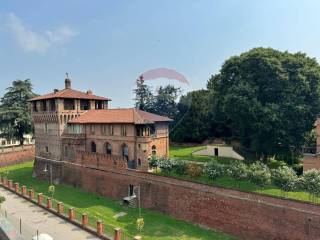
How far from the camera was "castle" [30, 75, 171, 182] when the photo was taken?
32875 mm

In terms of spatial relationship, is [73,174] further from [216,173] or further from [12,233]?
[216,173]

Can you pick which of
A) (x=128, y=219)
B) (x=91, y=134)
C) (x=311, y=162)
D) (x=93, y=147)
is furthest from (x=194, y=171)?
(x=91, y=134)

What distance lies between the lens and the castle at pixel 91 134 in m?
32.9

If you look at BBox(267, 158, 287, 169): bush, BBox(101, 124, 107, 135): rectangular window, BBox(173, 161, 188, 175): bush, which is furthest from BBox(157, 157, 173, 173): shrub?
BBox(267, 158, 287, 169): bush

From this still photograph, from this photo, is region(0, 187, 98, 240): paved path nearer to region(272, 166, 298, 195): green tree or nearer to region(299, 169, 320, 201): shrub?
region(272, 166, 298, 195): green tree

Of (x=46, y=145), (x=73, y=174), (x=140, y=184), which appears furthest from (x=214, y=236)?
(x=46, y=145)

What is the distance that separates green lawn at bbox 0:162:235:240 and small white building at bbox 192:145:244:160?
16993 mm

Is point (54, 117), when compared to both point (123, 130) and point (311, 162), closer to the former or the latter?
point (123, 130)

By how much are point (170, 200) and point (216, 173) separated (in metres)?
4.98

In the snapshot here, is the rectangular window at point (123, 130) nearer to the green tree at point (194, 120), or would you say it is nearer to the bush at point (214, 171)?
the bush at point (214, 171)

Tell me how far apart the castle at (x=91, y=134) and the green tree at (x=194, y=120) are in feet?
57.8

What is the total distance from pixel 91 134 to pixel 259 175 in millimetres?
22120

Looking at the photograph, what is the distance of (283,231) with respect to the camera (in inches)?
819

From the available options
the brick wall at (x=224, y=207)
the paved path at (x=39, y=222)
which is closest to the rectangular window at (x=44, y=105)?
the paved path at (x=39, y=222)
